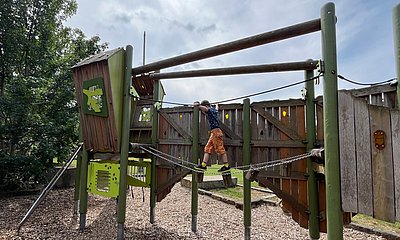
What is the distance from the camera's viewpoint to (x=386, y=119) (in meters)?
2.24

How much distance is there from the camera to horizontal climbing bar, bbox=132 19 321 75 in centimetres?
275

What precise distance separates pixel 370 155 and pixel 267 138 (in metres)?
2.07

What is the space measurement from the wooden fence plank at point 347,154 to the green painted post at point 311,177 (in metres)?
1.62

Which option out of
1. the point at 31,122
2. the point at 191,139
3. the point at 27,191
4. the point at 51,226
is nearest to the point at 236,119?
the point at 191,139

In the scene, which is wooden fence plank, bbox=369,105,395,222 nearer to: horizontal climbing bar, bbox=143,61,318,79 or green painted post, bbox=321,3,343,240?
green painted post, bbox=321,3,343,240

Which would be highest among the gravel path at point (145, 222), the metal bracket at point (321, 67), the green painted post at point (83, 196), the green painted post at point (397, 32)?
the green painted post at point (397, 32)

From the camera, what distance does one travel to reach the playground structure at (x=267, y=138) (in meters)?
2.34

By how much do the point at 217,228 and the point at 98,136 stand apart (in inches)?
124

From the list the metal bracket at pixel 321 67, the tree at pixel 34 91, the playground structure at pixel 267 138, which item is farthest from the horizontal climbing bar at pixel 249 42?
the tree at pixel 34 91

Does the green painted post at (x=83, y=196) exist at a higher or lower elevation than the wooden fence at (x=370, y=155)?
lower

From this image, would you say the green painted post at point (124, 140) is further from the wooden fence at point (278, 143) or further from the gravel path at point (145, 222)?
the wooden fence at point (278, 143)

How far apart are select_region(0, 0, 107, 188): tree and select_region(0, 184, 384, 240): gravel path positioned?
1.25 meters

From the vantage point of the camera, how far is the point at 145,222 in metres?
5.99

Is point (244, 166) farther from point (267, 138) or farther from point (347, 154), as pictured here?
point (347, 154)
